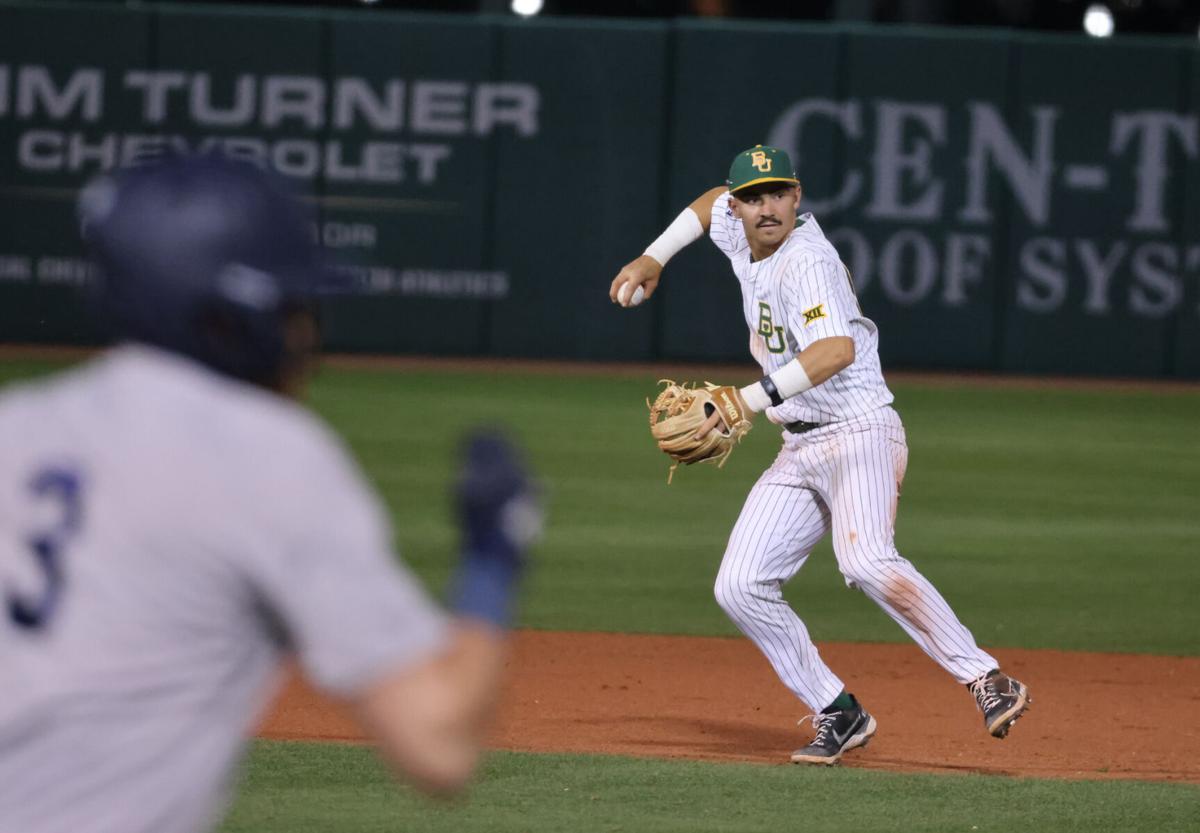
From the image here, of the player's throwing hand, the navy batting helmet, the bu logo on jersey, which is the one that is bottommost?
the bu logo on jersey

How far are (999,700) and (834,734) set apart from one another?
54 cm

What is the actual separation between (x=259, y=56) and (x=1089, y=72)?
811 centimetres

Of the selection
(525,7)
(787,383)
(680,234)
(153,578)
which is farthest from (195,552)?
(525,7)

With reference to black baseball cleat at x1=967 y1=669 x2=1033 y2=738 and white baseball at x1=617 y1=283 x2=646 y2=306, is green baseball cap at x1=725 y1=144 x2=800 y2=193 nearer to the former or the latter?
white baseball at x1=617 y1=283 x2=646 y2=306

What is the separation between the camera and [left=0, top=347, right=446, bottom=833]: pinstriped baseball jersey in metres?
1.81

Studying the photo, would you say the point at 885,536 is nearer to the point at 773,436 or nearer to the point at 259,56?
the point at 773,436

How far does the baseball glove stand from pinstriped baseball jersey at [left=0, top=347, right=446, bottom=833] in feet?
13.4

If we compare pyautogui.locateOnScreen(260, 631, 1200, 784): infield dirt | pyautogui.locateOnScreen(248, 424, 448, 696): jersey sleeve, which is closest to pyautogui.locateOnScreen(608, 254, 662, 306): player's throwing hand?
pyautogui.locateOnScreen(260, 631, 1200, 784): infield dirt

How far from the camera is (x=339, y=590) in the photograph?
1.82 metres

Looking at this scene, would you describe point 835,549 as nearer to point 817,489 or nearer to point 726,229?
point 817,489

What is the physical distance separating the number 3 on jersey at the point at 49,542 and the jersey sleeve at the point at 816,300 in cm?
419

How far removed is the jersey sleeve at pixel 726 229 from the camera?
6.55 meters

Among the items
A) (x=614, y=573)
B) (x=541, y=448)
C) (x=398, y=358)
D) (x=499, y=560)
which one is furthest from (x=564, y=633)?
(x=398, y=358)

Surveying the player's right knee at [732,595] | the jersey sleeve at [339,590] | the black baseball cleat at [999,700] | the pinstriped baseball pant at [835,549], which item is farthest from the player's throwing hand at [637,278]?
the jersey sleeve at [339,590]
